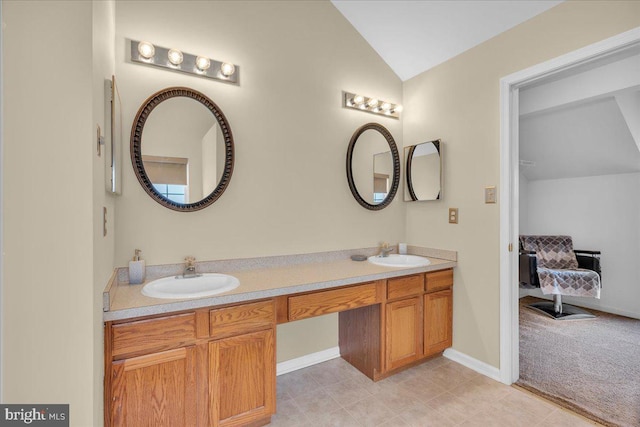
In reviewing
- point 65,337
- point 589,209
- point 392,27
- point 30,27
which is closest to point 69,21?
point 30,27

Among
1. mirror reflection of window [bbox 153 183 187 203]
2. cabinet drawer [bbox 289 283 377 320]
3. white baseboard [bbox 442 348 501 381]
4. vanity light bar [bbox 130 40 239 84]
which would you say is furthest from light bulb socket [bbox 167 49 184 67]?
white baseboard [bbox 442 348 501 381]

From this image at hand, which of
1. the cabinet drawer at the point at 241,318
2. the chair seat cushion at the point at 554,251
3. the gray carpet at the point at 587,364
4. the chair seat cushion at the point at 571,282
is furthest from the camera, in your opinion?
the chair seat cushion at the point at 554,251

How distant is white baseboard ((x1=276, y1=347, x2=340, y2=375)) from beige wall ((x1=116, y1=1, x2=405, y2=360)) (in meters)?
0.05

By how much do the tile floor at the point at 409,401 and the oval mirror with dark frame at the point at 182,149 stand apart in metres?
1.42

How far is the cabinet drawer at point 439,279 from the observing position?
7.88 feet

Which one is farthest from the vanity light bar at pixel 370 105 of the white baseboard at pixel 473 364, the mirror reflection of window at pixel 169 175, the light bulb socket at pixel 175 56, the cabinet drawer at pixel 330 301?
the white baseboard at pixel 473 364

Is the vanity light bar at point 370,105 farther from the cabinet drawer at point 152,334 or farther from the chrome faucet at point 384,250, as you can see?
the cabinet drawer at point 152,334

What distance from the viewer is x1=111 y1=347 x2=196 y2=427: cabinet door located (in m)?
1.35

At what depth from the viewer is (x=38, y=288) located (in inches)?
40.1

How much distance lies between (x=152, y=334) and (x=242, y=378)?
517 mm

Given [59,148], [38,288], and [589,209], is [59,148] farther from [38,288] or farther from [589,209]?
[589,209]

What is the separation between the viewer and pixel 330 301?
1.92 m

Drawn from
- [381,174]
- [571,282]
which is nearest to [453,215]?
[381,174]

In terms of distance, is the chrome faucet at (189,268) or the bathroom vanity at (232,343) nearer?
the bathroom vanity at (232,343)
